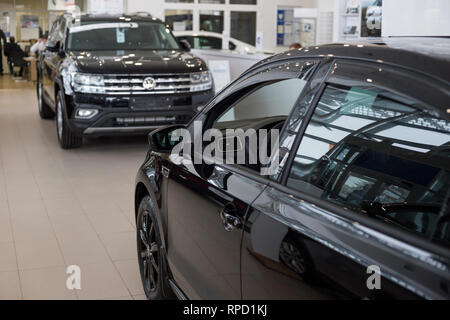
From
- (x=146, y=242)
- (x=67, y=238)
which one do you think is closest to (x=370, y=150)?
(x=146, y=242)

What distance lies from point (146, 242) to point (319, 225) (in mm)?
1857

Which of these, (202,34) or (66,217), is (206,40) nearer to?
(202,34)

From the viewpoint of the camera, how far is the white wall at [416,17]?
455 centimetres

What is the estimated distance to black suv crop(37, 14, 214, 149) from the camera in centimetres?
771

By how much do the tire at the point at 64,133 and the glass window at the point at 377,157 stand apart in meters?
6.52

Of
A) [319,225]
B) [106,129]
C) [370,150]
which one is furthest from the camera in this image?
[106,129]

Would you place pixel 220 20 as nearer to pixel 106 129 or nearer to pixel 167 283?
pixel 106 129

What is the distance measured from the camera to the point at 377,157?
1928mm

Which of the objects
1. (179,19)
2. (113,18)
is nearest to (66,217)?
(113,18)

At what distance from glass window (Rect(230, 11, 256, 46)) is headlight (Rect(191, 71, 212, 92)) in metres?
14.2

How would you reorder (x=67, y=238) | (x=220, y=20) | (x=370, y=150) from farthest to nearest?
(x=220, y=20)
(x=67, y=238)
(x=370, y=150)

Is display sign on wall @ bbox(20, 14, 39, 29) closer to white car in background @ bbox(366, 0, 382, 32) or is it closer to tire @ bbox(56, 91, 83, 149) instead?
tire @ bbox(56, 91, 83, 149)
